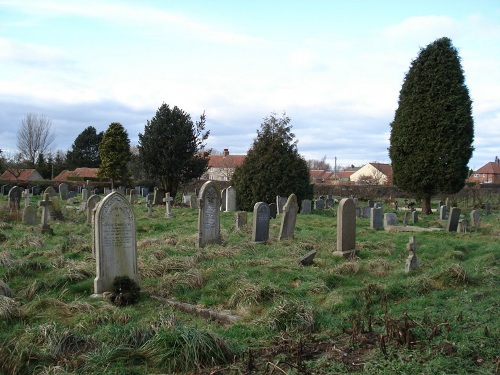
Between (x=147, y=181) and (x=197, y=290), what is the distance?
121ft

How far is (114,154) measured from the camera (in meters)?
42.3

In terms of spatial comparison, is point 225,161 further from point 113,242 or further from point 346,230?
point 113,242

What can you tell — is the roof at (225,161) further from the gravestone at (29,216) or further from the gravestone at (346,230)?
A: the gravestone at (346,230)

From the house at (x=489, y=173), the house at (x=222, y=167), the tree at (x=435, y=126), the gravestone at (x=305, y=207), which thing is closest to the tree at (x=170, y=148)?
the gravestone at (x=305, y=207)

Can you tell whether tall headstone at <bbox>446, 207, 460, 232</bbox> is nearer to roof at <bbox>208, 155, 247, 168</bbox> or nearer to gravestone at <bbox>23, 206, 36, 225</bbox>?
gravestone at <bbox>23, 206, 36, 225</bbox>

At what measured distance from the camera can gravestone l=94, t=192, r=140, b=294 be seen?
8.32 metres

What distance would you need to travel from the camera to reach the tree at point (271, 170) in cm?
2612

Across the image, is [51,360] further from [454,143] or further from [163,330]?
[454,143]

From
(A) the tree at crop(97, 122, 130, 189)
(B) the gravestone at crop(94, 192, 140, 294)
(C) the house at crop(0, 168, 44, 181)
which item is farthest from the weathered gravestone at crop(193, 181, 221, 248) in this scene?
(C) the house at crop(0, 168, 44, 181)

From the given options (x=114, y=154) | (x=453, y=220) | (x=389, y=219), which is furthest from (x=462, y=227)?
(x=114, y=154)

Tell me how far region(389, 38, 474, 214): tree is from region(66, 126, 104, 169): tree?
46.1m

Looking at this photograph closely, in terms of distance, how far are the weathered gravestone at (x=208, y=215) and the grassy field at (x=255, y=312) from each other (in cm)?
42

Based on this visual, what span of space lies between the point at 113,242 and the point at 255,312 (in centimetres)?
286

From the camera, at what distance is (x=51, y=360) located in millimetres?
5082
